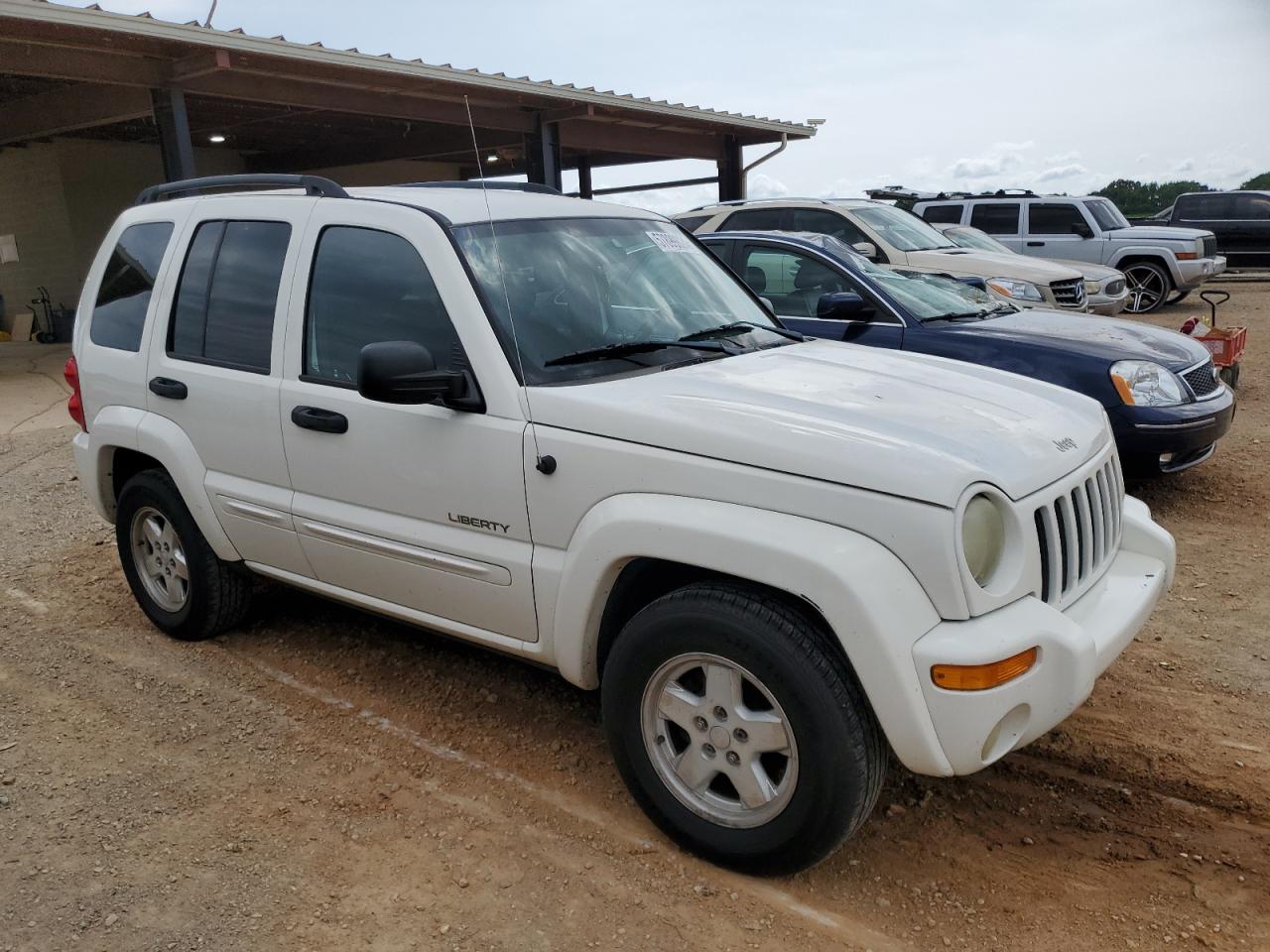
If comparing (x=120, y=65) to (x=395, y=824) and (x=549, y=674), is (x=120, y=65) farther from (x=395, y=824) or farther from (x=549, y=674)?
(x=395, y=824)

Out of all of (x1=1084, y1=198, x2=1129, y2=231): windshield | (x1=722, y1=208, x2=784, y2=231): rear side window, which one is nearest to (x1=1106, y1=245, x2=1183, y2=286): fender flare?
(x1=1084, y1=198, x2=1129, y2=231): windshield

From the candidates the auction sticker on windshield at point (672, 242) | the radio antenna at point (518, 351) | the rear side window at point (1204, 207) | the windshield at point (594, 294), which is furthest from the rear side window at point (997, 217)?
the radio antenna at point (518, 351)

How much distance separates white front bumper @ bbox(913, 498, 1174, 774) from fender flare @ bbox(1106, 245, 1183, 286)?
15.2m

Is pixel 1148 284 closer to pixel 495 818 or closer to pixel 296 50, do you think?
pixel 296 50

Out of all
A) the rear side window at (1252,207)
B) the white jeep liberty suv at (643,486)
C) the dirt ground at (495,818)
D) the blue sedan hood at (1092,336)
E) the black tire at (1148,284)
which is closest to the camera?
the white jeep liberty suv at (643,486)

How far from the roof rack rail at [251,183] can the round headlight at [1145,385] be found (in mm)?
4467

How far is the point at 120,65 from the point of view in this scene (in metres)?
11.5

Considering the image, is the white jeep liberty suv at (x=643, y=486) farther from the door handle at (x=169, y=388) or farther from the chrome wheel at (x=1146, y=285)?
the chrome wheel at (x=1146, y=285)

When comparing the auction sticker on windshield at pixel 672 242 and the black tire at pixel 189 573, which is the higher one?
the auction sticker on windshield at pixel 672 242

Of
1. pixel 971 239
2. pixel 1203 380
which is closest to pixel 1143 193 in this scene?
pixel 971 239

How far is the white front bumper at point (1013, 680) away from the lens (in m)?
2.46

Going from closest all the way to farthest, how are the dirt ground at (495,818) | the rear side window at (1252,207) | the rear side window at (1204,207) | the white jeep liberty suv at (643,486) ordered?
the white jeep liberty suv at (643,486) → the dirt ground at (495,818) → the rear side window at (1252,207) → the rear side window at (1204,207)

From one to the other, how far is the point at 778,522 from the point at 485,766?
1.56 meters

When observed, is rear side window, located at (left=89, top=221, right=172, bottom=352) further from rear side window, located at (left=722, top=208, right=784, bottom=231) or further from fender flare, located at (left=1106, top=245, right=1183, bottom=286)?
fender flare, located at (left=1106, top=245, right=1183, bottom=286)
